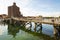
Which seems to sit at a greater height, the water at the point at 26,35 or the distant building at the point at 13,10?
the distant building at the point at 13,10

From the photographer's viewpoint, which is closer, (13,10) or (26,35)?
(26,35)

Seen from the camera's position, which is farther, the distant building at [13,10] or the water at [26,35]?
the distant building at [13,10]

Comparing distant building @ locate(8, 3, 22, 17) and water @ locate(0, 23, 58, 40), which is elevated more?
distant building @ locate(8, 3, 22, 17)

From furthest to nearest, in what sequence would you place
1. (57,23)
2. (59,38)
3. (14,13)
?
(14,13) → (59,38) → (57,23)

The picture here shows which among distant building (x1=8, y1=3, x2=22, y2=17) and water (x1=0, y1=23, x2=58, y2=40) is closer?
water (x1=0, y1=23, x2=58, y2=40)

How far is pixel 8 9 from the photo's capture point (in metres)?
108

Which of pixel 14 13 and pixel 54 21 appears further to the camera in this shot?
pixel 14 13

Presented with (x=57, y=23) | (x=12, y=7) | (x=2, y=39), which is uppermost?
(x=12, y=7)

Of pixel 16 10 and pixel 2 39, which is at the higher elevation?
pixel 16 10

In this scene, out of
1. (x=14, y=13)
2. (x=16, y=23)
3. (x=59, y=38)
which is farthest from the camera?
(x=14, y=13)

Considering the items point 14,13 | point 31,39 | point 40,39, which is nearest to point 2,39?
point 31,39

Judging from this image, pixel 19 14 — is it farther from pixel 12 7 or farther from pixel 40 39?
pixel 40 39

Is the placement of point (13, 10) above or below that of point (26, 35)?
above

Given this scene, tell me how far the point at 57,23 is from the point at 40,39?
4478mm
